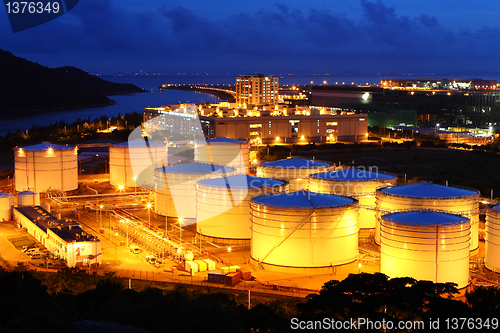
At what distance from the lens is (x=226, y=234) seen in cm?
2473

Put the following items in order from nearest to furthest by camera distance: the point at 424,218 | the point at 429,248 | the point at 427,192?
the point at 429,248 < the point at 424,218 < the point at 427,192

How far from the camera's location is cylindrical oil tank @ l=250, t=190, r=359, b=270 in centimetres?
2025

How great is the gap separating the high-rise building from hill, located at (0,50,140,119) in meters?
55.6

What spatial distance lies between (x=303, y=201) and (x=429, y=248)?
4552 mm

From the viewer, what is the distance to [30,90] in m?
153

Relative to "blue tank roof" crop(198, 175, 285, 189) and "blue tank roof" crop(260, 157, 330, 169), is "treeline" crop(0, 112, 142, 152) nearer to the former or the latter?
"blue tank roof" crop(260, 157, 330, 169)

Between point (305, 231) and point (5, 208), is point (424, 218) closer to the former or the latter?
point (305, 231)

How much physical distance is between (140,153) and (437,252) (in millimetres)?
23293

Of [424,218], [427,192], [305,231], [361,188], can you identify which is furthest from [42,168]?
[424,218]

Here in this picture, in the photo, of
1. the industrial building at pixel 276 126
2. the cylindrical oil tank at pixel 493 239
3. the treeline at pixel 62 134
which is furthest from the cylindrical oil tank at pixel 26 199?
the industrial building at pixel 276 126

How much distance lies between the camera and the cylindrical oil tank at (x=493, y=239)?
65.6 ft

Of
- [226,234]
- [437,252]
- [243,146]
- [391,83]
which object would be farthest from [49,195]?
[391,83]

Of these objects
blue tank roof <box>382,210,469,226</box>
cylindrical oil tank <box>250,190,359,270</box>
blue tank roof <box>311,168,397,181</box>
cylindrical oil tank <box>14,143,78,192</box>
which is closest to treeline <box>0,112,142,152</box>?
cylindrical oil tank <box>14,143,78,192</box>

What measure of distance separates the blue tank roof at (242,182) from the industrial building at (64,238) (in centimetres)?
565
